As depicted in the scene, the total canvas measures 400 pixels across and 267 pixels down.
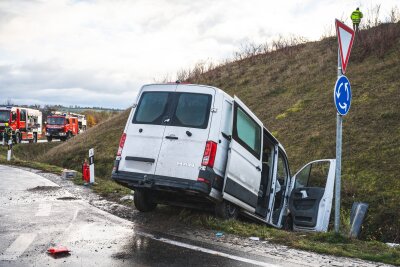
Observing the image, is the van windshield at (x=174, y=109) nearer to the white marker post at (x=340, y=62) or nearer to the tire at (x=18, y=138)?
the white marker post at (x=340, y=62)

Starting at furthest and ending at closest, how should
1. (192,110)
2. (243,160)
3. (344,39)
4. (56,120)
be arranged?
(56,120) → (243,160) → (192,110) → (344,39)

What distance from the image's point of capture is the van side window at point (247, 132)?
7.64 m

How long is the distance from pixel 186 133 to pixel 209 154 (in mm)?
531

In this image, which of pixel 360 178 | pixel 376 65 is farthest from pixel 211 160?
pixel 376 65

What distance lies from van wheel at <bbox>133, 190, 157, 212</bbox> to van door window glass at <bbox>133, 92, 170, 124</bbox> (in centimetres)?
138

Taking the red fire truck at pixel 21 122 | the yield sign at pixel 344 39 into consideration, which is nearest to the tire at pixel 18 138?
the red fire truck at pixel 21 122

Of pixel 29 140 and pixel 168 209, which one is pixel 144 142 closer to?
pixel 168 209

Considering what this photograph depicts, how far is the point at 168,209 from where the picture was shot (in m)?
8.75

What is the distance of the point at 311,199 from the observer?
31.5ft

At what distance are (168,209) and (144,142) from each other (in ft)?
6.15

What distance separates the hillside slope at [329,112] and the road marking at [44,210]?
6.66 meters

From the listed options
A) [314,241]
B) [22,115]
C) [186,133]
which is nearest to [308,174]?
[314,241]

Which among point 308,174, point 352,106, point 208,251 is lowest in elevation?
point 208,251

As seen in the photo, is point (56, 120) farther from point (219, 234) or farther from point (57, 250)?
point (57, 250)
